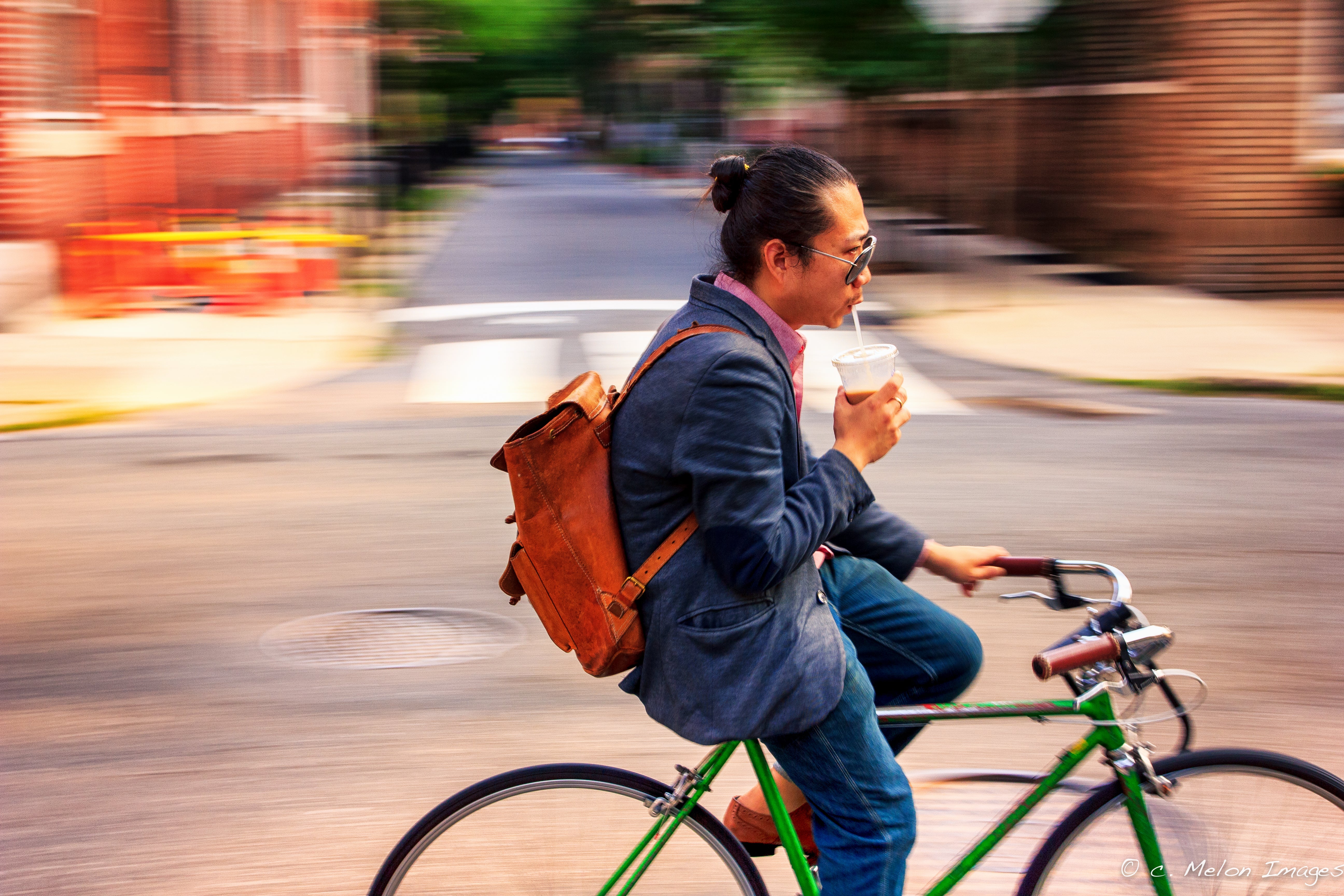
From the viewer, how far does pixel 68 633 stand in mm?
5180

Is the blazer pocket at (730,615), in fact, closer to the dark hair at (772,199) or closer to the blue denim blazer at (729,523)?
the blue denim blazer at (729,523)

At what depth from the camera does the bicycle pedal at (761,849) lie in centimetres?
268

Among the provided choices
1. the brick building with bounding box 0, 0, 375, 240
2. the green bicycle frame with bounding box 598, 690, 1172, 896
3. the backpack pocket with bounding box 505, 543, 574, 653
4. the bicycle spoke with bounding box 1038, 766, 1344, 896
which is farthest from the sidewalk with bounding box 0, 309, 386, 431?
the bicycle spoke with bounding box 1038, 766, 1344, 896

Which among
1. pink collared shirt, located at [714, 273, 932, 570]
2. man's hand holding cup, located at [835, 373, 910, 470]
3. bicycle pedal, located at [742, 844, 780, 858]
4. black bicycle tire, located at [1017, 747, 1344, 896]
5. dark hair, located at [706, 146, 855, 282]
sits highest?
dark hair, located at [706, 146, 855, 282]

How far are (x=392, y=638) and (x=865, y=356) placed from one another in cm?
328

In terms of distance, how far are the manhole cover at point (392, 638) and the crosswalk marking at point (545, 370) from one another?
13.2 ft

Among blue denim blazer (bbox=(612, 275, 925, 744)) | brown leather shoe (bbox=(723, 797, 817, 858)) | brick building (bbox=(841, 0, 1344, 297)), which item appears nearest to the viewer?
blue denim blazer (bbox=(612, 275, 925, 744))

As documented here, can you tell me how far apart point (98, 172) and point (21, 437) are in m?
8.93

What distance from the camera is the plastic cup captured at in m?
2.24

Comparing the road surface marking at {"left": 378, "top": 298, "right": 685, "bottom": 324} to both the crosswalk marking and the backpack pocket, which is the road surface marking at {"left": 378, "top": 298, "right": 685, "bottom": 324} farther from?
the backpack pocket

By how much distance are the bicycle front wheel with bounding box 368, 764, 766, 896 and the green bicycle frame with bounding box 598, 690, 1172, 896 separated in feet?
0.08

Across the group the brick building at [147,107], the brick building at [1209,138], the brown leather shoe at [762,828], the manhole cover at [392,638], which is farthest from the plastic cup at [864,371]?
the brick building at [1209,138]

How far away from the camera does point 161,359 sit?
454 inches

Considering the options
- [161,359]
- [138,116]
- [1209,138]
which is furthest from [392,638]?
[138,116]
